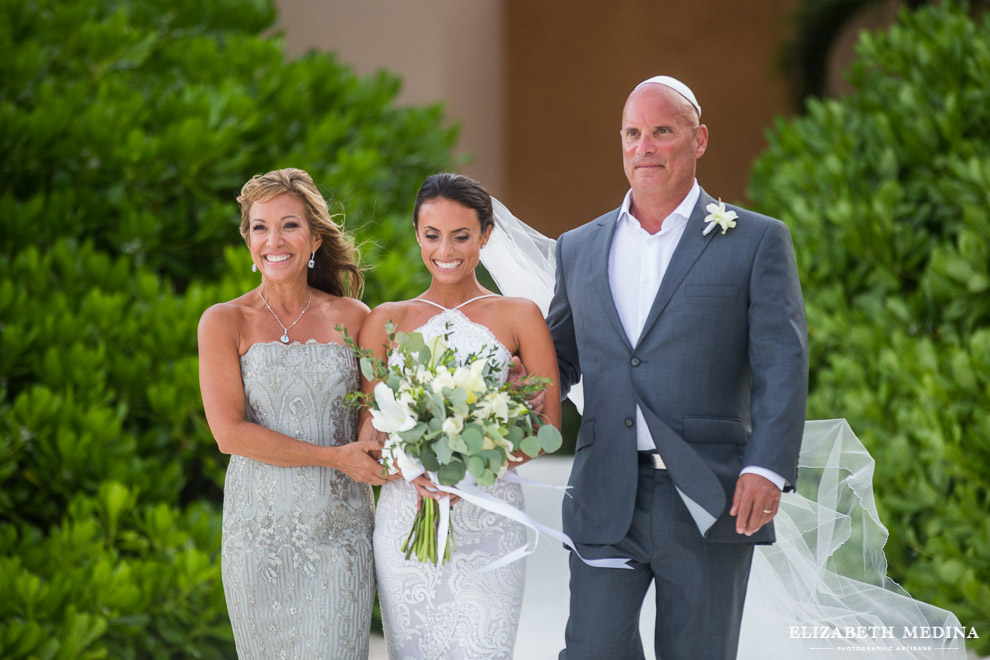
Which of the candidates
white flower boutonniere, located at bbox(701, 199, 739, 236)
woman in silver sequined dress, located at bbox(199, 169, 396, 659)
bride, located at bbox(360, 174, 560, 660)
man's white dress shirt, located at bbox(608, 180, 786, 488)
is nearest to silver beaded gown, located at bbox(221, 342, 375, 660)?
woman in silver sequined dress, located at bbox(199, 169, 396, 659)

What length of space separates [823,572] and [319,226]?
2063mm

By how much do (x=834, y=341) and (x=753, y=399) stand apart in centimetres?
304

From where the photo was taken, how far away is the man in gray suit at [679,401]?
2.88m

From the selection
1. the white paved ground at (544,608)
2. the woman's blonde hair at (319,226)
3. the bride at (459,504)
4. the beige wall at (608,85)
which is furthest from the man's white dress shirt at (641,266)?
the beige wall at (608,85)

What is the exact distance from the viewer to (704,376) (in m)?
2.92

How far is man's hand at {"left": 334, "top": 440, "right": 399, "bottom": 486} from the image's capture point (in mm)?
2941

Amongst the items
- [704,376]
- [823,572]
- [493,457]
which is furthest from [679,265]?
[823,572]

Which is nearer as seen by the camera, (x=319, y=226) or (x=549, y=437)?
(x=549, y=437)

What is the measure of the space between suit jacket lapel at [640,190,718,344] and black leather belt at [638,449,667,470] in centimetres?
32

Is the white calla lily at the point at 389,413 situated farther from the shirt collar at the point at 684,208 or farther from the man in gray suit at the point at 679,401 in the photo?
the shirt collar at the point at 684,208

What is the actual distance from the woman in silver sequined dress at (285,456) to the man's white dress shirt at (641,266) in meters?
0.82

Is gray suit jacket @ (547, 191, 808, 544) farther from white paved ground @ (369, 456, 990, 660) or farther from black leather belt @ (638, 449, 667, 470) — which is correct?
white paved ground @ (369, 456, 990, 660)

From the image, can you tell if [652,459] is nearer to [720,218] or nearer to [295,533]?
[720,218]

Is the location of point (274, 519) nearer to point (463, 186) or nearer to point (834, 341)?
point (463, 186)
